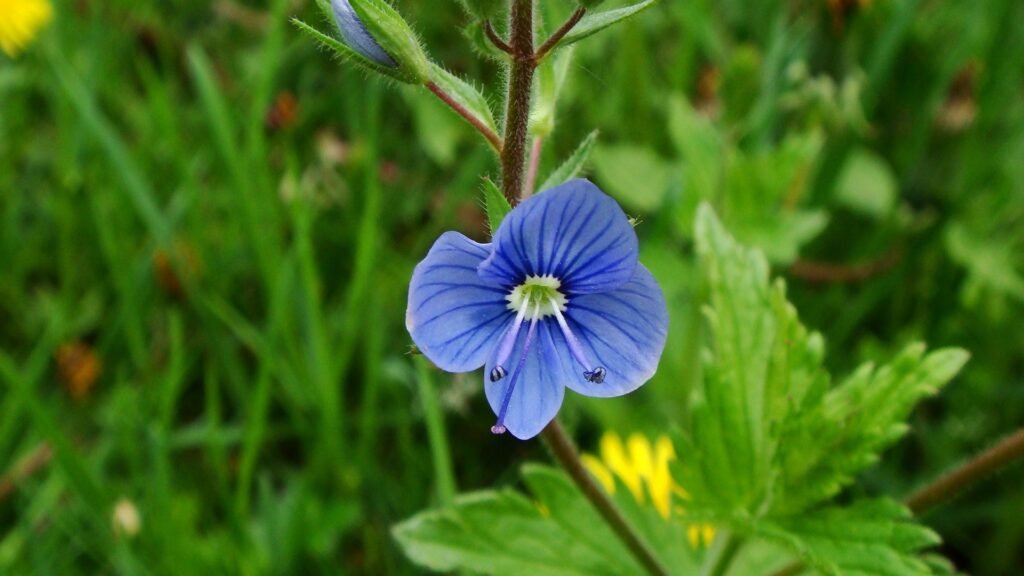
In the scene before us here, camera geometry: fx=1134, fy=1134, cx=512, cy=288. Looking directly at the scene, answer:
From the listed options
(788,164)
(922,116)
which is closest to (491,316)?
(788,164)

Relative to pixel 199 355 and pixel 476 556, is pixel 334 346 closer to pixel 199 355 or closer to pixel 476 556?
pixel 199 355

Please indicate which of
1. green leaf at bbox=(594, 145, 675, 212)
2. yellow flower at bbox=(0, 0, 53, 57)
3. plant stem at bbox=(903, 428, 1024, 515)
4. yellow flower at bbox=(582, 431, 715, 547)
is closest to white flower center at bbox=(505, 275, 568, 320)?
plant stem at bbox=(903, 428, 1024, 515)

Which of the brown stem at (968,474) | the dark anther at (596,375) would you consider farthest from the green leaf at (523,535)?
the dark anther at (596,375)

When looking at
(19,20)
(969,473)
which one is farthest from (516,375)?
(19,20)

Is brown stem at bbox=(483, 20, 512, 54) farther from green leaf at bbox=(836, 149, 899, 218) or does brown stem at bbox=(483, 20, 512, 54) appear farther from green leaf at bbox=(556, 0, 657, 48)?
green leaf at bbox=(836, 149, 899, 218)

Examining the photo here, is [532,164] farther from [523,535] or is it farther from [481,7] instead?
[523,535]

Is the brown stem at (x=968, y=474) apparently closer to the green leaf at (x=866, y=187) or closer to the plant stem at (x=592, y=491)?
the plant stem at (x=592, y=491)

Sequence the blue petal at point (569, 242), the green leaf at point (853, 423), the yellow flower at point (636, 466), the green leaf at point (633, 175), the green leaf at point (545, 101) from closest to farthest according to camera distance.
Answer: the blue petal at point (569, 242)
the green leaf at point (545, 101)
the green leaf at point (853, 423)
the yellow flower at point (636, 466)
the green leaf at point (633, 175)

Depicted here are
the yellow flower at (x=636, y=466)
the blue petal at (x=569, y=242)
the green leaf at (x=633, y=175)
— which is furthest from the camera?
the green leaf at (x=633, y=175)
